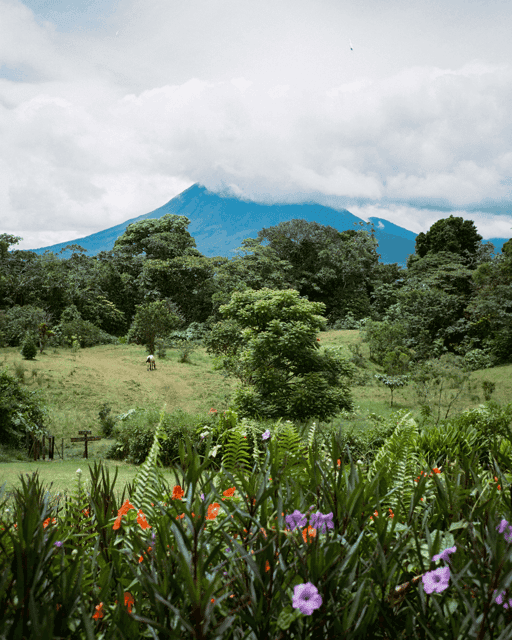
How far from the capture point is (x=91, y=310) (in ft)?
56.4

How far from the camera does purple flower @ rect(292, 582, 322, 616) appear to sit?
0.46 meters

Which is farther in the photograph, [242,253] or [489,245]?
[242,253]

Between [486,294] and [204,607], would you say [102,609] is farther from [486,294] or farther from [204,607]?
[486,294]

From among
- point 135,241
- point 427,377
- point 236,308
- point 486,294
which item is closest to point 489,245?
point 486,294

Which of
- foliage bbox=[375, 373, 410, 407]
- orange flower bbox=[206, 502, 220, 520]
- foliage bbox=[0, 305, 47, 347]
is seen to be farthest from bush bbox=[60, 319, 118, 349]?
orange flower bbox=[206, 502, 220, 520]

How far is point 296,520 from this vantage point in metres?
0.66

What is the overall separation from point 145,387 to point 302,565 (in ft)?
33.9

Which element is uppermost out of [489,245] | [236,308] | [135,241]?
[135,241]

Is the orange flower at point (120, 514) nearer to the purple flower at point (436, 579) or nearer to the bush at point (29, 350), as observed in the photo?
the purple flower at point (436, 579)

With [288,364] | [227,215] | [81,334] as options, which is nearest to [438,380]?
[288,364]

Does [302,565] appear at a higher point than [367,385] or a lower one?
higher

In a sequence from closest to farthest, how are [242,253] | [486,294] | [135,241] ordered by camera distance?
[486,294]
[242,253]
[135,241]

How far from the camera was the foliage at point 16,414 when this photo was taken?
6.30 meters

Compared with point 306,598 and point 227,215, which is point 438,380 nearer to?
point 306,598
